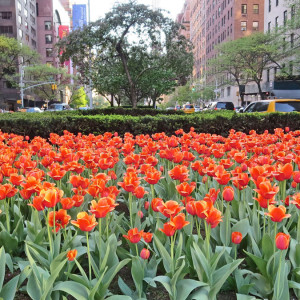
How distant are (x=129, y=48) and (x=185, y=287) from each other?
24.0 m

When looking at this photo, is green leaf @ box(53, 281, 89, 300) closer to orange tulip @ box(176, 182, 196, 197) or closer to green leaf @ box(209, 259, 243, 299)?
green leaf @ box(209, 259, 243, 299)

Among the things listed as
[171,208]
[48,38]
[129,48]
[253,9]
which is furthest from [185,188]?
[48,38]

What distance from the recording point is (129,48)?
82.0ft

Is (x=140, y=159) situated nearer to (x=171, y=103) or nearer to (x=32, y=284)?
(x=32, y=284)

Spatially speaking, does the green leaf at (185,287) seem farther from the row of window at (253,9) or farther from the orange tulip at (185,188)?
the row of window at (253,9)

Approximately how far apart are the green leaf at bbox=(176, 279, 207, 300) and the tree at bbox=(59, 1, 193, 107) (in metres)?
20.7

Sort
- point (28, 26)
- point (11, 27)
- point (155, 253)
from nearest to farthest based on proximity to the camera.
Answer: point (155, 253) → point (11, 27) → point (28, 26)

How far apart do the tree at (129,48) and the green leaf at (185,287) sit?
20.7 m

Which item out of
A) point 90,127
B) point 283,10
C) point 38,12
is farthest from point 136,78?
point 38,12

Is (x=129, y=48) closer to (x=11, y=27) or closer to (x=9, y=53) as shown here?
(x=9, y=53)

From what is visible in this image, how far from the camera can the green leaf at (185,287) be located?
2.14 m

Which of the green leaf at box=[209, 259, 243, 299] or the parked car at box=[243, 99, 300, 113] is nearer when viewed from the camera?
the green leaf at box=[209, 259, 243, 299]

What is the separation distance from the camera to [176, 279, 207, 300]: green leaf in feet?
7.04

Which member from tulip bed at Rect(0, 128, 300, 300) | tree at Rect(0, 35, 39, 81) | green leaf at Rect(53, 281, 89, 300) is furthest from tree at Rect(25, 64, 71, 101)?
green leaf at Rect(53, 281, 89, 300)
